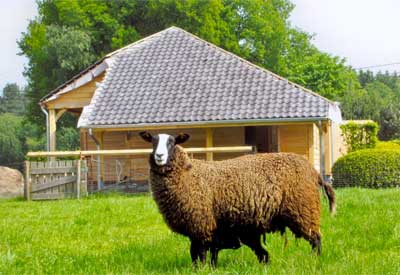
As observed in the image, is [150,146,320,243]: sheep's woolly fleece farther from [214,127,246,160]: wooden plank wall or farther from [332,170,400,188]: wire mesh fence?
[214,127,246,160]: wooden plank wall

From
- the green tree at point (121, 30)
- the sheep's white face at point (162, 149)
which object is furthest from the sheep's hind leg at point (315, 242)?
the green tree at point (121, 30)

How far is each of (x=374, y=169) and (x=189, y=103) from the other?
276 inches

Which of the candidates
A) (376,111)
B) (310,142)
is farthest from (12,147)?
(310,142)

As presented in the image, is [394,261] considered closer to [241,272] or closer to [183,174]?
[241,272]

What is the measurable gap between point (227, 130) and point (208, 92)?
61.8 inches

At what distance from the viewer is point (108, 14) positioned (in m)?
48.8

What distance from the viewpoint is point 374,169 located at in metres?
22.0

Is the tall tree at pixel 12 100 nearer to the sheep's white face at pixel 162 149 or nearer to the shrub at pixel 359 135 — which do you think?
the shrub at pixel 359 135

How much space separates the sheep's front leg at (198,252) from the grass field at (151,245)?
16 centimetres

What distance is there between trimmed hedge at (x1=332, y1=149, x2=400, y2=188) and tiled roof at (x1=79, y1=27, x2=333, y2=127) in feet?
6.00

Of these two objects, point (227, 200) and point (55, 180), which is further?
point (55, 180)

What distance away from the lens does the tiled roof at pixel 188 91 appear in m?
24.1

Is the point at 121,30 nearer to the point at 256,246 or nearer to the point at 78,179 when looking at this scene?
the point at 78,179

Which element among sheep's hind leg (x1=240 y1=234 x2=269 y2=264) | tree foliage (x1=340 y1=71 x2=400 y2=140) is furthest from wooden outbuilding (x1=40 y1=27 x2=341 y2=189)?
tree foliage (x1=340 y1=71 x2=400 y2=140)
